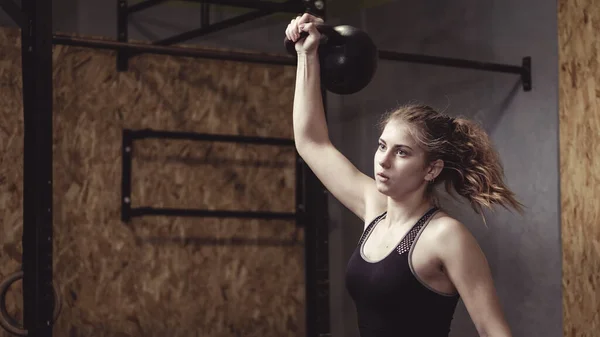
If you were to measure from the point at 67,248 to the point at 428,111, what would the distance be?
307 cm

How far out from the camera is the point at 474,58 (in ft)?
16.1

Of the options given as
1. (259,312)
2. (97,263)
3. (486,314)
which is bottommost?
(259,312)

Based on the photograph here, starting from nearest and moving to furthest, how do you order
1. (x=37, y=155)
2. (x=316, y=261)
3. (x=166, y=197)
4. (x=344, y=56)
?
(x=344, y=56), (x=37, y=155), (x=316, y=261), (x=166, y=197)

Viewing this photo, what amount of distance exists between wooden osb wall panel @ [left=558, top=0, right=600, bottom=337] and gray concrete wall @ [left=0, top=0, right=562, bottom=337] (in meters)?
0.10

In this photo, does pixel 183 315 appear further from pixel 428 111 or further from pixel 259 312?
pixel 428 111

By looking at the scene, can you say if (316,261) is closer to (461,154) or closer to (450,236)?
(461,154)

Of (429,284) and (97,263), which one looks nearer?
(429,284)

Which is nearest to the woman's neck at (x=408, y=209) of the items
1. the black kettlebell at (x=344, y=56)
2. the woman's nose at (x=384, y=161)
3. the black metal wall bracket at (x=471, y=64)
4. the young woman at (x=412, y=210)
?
the young woman at (x=412, y=210)

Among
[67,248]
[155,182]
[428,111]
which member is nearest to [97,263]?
[67,248]

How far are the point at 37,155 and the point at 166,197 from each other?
6.42 ft

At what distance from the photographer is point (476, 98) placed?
4902 millimetres

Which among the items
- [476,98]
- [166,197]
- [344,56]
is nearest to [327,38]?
[344,56]

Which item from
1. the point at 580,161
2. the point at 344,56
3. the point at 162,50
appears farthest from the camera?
the point at 580,161

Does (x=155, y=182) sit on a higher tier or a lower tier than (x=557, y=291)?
higher
